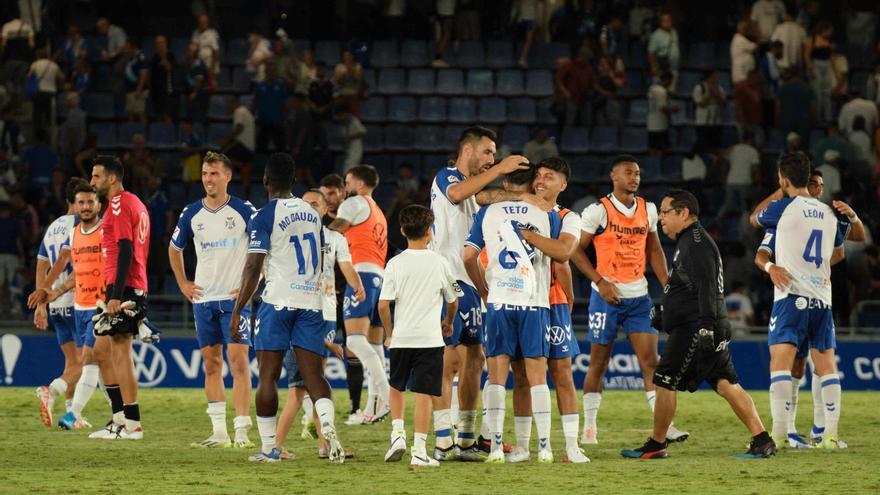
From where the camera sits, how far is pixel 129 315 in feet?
42.2

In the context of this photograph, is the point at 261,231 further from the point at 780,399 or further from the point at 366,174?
the point at 780,399

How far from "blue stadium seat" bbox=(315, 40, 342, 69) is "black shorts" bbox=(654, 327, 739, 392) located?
694 inches

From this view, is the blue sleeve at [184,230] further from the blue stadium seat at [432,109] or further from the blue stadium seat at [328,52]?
the blue stadium seat at [328,52]

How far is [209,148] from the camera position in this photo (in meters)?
26.0

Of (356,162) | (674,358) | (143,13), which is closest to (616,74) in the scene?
(356,162)

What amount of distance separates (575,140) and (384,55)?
436 cm

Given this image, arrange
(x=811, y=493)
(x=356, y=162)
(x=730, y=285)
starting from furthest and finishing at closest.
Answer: (x=356, y=162)
(x=730, y=285)
(x=811, y=493)

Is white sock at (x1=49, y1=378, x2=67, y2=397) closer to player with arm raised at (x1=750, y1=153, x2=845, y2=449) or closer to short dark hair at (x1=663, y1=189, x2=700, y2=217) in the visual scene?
short dark hair at (x1=663, y1=189, x2=700, y2=217)

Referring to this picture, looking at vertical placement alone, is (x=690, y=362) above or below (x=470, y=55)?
below

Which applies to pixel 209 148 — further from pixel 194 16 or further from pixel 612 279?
pixel 612 279

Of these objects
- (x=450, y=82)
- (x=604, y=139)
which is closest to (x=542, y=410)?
(x=604, y=139)

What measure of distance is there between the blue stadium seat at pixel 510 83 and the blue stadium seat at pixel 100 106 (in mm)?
7509

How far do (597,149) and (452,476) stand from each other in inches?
674

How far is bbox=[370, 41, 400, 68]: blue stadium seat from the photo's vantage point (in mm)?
28172
